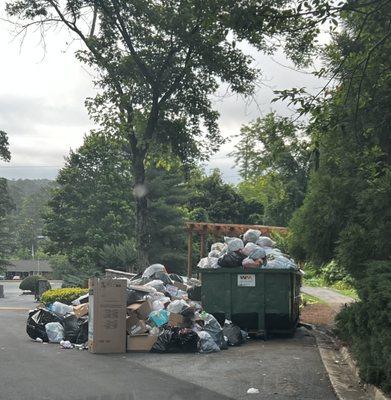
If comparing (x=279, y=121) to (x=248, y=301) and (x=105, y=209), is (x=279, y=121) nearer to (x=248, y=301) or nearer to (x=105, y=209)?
(x=248, y=301)

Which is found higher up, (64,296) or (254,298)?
(254,298)

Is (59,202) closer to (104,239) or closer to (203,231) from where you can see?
(104,239)

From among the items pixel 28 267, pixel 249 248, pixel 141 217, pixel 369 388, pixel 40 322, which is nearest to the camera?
pixel 369 388

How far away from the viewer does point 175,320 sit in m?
10.3

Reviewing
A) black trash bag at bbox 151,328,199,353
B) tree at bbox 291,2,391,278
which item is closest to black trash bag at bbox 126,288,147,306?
black trash bag at bbox 151,328,199,353

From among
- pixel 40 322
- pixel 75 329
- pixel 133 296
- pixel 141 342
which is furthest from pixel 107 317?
pixel 40 322

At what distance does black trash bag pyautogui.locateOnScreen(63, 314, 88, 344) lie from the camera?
10.7m

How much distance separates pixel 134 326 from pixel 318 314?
7.91 m

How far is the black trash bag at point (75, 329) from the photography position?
35.0 feet

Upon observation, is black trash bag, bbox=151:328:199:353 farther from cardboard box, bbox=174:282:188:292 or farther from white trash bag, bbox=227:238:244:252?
cardboard box, bbox=174:282:188:292

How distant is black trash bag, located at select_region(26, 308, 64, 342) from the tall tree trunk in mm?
7465

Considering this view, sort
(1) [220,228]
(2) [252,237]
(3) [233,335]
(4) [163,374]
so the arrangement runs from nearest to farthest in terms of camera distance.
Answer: (4) [163,374] < (3) [233,335] < (2) [252,237] < (1) [220,228]

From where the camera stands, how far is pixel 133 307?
1036cm

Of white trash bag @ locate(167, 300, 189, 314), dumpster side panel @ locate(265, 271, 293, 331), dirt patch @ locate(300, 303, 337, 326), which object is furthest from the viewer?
dirt patch @ locate(300, 303, 337, 326)
